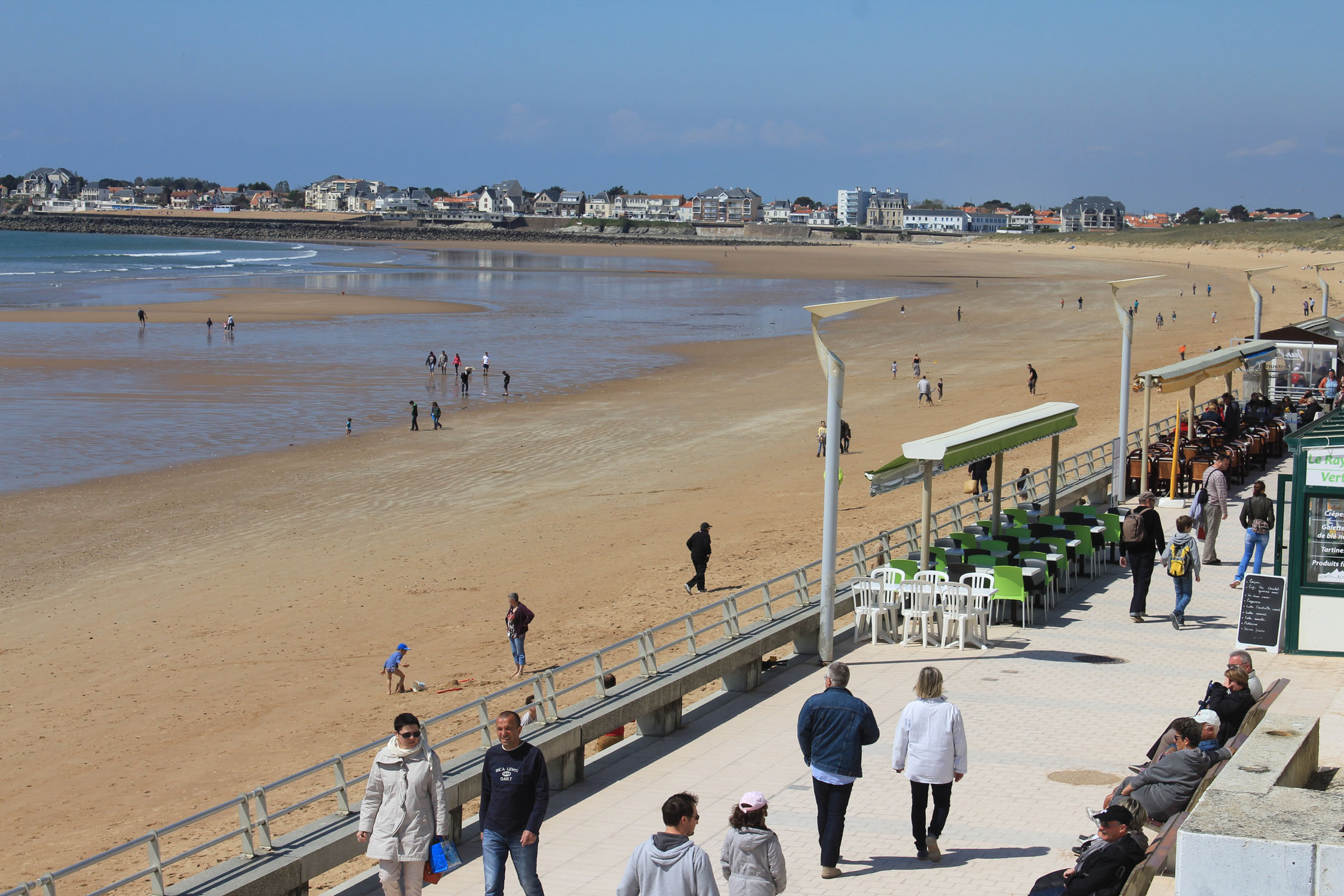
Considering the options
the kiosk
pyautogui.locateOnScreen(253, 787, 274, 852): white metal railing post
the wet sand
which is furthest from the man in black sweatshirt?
the wet sand

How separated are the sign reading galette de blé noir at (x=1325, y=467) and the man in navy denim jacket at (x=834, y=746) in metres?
5.70

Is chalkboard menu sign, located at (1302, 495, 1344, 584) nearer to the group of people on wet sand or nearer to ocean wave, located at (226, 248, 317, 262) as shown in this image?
the group of people on wet sand

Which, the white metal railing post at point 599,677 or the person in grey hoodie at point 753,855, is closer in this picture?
the person in grey hoodie at point 753,855

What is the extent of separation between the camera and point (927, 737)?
734 centimetres

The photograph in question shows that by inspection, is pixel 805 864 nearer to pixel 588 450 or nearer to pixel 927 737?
pixel 927 737

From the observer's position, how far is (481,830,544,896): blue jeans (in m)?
6.48

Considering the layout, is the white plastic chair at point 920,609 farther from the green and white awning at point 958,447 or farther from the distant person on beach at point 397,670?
the distant person on beach at point 397,670

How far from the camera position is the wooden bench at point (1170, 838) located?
5645 millimetres

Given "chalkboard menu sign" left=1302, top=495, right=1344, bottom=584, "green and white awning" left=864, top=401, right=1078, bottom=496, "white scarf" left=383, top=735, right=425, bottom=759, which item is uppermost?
"green and white awning" left=864, top=401, right=1078, bottom=496

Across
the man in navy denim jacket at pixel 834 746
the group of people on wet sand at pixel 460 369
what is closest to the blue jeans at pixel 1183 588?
the man in navy denim jacket at pixel 834 746

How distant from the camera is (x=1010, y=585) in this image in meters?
13.1

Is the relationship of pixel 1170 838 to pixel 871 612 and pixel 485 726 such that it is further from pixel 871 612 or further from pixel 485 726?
pixel 871 612

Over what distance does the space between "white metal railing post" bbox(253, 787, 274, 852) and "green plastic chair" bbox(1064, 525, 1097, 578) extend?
10535mm

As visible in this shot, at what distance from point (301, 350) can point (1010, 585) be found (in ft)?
131
